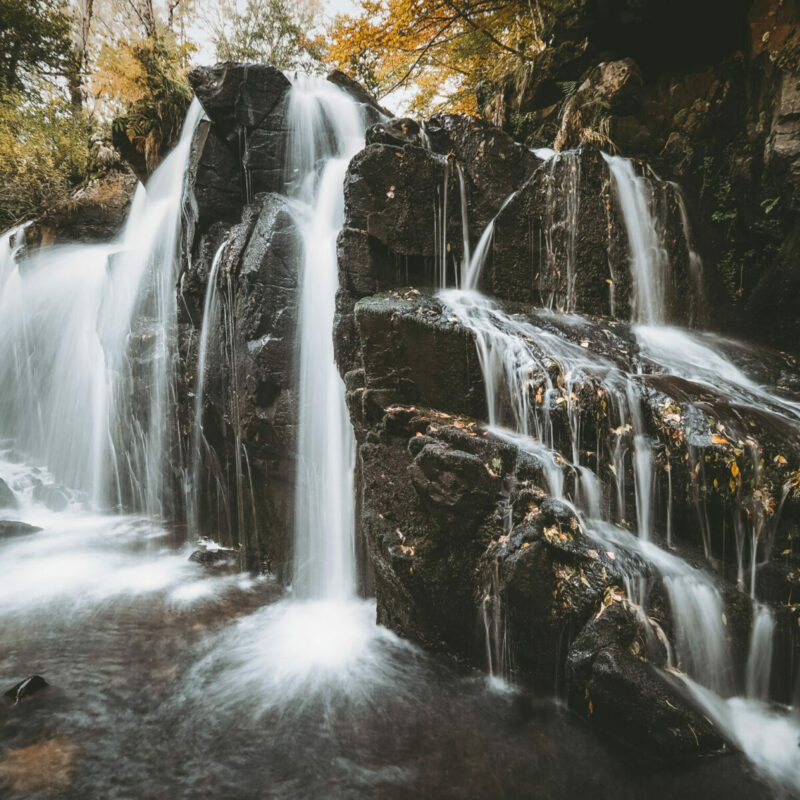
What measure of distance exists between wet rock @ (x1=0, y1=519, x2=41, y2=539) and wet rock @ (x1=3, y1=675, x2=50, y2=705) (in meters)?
4.90

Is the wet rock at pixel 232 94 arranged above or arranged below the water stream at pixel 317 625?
above

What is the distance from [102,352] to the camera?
979 cm

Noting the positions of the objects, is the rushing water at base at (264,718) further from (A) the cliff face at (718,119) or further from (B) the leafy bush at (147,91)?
(B) the leafy bush at (147,91)

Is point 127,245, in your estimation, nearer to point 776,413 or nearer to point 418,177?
point 418,177

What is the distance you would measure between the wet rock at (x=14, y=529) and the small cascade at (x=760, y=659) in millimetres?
9744

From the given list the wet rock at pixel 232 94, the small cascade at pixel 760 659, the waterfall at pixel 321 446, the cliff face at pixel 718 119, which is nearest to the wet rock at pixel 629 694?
the small cascade at pixel 760 659

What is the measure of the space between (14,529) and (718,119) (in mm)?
12918

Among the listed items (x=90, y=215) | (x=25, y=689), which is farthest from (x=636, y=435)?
(x=90, y=215)

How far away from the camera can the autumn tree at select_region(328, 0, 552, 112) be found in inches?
403

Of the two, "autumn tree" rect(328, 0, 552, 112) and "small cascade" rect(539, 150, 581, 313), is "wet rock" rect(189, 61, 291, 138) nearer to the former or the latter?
"autumn tree" rect(328, 0, 552, 112)

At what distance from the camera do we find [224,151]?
785cm

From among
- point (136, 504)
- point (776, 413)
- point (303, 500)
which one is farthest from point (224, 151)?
point (776, 413)

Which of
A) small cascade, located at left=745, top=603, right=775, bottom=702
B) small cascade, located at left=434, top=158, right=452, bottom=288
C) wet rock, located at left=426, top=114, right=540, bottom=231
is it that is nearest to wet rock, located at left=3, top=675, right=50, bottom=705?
small cascade, located at left=745, top=603, right=775, bottom=702

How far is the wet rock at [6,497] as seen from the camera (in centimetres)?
894
